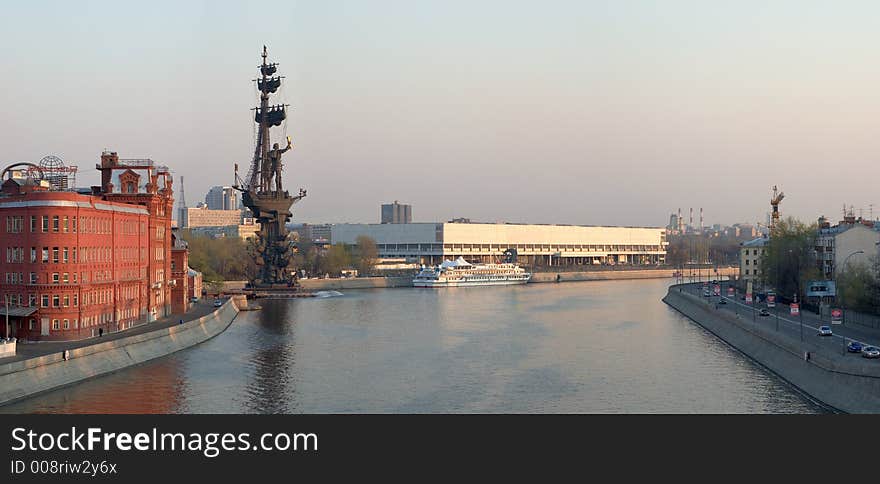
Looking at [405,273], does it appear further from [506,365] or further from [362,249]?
[506,365]

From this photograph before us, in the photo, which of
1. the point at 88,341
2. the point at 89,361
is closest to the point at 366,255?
the point at 88,341

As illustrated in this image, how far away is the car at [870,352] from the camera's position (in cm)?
3538

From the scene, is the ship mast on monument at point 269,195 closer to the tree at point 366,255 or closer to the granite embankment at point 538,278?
the granite embankment at point 538,278

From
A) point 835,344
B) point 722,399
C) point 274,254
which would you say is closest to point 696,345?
point 835,344

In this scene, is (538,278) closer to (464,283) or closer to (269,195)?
→ (464,283)

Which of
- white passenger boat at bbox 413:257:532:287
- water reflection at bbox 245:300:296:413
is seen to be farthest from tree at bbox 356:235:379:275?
water reflection at bbox 245:300:296:413

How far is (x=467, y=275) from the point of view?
133500 mm

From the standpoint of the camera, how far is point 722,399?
3569cm

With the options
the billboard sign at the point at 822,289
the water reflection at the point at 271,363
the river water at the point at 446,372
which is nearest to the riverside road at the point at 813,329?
the billboard sign at the point at 822,289

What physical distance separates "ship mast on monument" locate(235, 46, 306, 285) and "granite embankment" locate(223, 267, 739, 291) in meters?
5.69

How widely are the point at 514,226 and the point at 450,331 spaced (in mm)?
113238

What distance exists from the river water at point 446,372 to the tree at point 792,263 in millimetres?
8228

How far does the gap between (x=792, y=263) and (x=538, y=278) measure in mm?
82355

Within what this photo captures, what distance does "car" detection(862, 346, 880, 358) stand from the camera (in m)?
35.4
